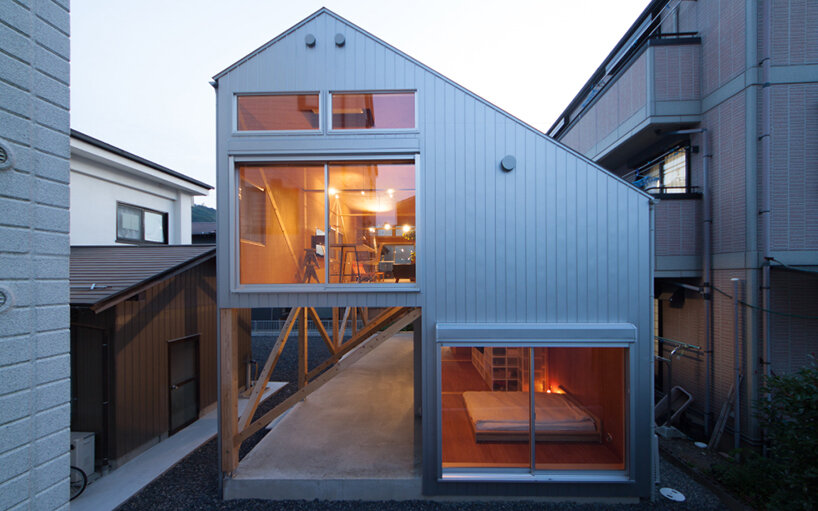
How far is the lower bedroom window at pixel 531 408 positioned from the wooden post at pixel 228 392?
9.67 feet

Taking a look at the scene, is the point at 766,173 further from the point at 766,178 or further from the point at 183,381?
the point at 183,381

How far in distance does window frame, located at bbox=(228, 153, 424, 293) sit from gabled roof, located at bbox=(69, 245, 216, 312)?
1.94 m

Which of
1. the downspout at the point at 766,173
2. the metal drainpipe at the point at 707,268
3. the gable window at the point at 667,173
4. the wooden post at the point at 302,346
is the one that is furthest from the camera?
the wooden post at the point at 302,346

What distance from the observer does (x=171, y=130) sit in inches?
3036

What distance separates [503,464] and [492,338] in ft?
5.75

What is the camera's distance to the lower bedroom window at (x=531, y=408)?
4.64m

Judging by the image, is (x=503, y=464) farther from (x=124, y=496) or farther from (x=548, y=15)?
(x=548, y=15)

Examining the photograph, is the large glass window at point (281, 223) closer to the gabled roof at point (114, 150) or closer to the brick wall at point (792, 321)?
the gabled roof at point (114, 150)

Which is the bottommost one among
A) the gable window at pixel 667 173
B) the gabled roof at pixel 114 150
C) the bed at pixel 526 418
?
the bed at pixel 526 418

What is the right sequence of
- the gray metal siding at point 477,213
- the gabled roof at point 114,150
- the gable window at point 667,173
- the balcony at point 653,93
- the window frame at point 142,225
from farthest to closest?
the window frame at point 142,225 → the gabled roof at point 114,150 → the gable window at point 667,173 → the balcony at point 653,93 → the gray metal siding at point 477,213

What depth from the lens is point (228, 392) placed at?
475cm

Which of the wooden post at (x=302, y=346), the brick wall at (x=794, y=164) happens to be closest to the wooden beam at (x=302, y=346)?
the wooden post at (x=302, y=346)

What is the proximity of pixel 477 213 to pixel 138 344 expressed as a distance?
6.07m

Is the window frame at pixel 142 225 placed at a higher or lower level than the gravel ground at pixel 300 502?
higher
